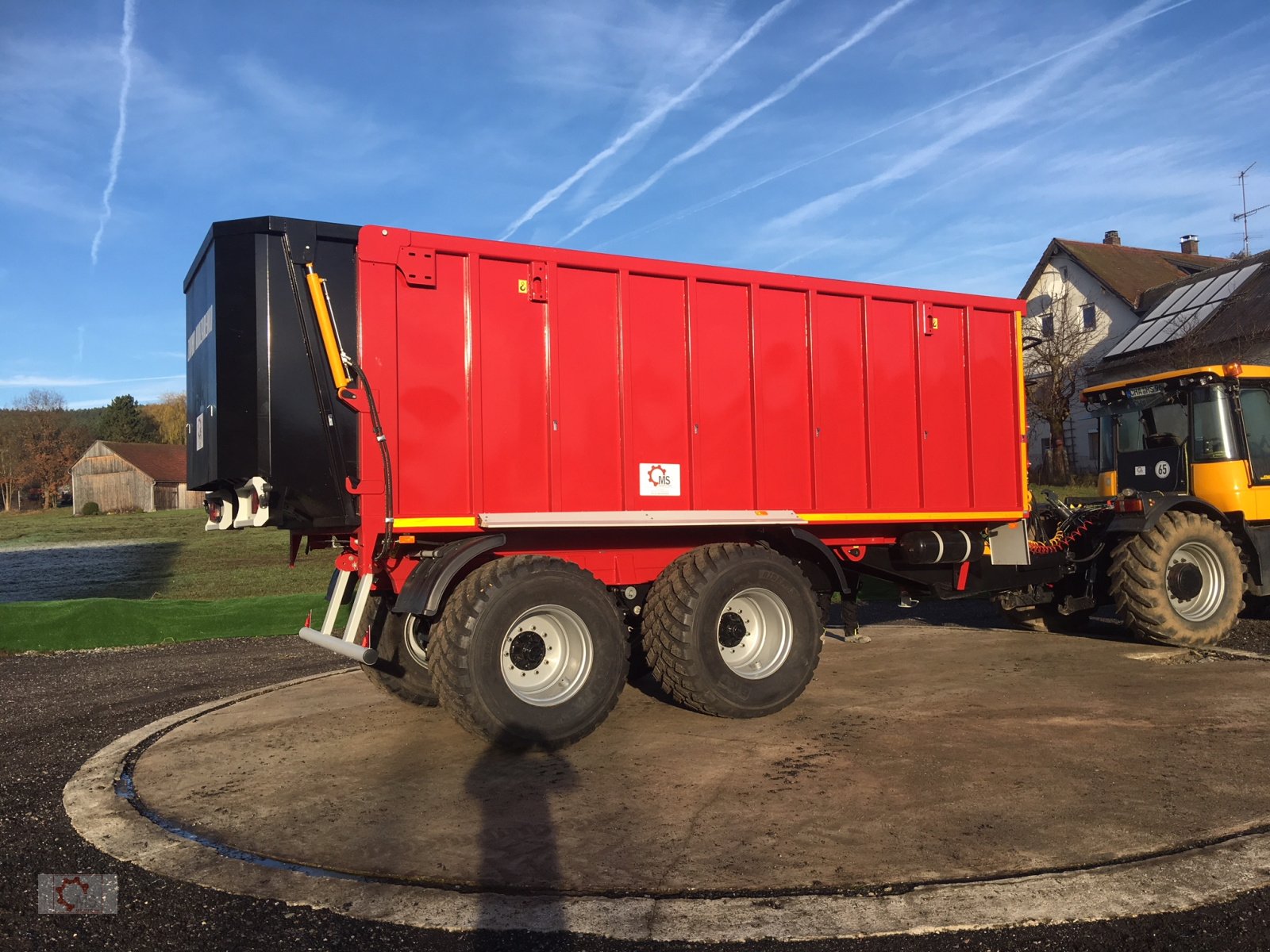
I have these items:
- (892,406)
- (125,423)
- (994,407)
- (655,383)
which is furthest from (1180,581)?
(125,423)

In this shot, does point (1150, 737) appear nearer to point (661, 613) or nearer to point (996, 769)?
point (996, 769)

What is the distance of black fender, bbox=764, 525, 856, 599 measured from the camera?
6.75 meters

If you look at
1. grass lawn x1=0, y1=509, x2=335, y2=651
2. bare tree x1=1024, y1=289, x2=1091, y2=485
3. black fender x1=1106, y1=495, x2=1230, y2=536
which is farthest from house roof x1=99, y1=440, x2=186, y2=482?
black fender x1=1106, y1=495, x2=1230, y2=536

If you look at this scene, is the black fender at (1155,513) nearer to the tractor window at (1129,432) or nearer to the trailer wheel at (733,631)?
the tractor window at (1129,432)

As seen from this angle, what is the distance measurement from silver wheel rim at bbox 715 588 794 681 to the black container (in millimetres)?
2661

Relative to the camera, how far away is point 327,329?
18.2ft

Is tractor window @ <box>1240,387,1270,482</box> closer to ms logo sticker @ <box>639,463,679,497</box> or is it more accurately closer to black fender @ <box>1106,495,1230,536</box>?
black fender @ <box>1106,495,1230,536</box>

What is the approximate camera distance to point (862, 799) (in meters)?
4.59

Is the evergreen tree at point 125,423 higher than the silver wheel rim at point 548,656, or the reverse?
the evergreen tree at point 125,423

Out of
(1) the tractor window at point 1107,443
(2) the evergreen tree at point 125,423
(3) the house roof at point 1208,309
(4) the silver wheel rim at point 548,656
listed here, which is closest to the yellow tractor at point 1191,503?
(1) the tractor window at point 1107,443

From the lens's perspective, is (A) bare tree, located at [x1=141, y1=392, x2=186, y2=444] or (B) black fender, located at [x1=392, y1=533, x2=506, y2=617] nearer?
(B) black fender, located at [x1=392, y1=533, x2=506, y2=617]

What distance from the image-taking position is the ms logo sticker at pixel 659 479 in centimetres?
638

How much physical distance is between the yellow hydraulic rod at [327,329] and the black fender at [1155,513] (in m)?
7.07

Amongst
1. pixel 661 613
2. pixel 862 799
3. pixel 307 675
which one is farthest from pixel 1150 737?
pixel 307 675
